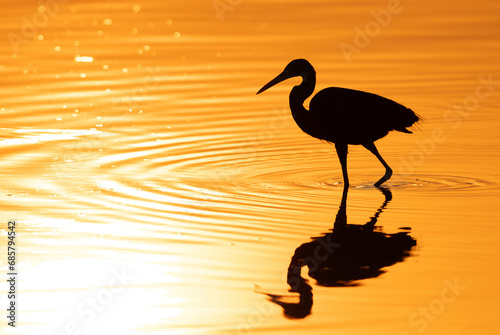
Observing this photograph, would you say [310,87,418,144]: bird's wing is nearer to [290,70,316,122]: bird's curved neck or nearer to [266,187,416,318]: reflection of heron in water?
[290,70,316,122]: bird's curved neck

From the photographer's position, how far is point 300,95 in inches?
505

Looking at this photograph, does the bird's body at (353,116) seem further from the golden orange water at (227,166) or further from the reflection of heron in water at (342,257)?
the reflection of heron in water at (342,257)

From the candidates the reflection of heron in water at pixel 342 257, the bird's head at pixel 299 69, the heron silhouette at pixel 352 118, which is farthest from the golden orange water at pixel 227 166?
the bird's head at pixel 299 69

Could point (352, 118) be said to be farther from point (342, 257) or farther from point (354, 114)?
point (342, 257)

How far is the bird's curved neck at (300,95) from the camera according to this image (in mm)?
12648

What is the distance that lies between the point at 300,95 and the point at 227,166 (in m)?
1.13

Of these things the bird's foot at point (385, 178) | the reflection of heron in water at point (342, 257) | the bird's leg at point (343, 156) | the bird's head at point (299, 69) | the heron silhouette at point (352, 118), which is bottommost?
the reflection of heron in water at point (342, 257)

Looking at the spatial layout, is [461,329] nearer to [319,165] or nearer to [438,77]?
[319,165]

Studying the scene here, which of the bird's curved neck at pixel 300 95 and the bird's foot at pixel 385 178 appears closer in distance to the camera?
the bird's foot at pixel 385 178

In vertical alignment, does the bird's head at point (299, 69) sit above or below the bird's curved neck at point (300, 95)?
above

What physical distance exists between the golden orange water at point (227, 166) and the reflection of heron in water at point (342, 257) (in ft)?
0.32

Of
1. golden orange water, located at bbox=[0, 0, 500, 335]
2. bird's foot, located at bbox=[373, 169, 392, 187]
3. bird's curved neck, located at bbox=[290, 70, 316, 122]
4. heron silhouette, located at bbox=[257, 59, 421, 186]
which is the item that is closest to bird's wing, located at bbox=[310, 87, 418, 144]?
heron silhouette, located at bbox=[257, 59, 421, 186]

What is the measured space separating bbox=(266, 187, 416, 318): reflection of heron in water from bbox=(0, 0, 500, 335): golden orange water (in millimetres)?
96

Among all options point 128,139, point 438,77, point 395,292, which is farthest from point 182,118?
point 395,292
